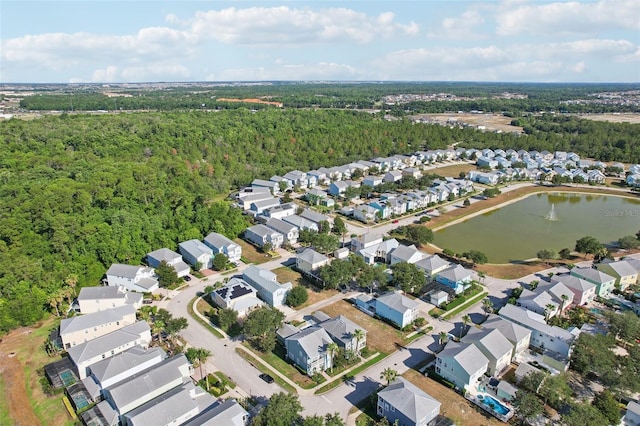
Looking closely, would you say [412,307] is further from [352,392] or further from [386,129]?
[386,129]

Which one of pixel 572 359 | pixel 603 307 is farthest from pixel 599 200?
pixel 572 359

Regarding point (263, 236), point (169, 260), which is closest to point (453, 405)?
point (263, 236)

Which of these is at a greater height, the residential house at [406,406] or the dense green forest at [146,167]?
the dense green forest at [146,167]

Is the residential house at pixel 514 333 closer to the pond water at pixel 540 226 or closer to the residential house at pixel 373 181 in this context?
the pond water at pixel 540 226

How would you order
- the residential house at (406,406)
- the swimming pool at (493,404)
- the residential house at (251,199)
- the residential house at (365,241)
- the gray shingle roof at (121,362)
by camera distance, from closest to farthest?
1. the residential house at (406,406)
2. the swimming pool at (493,404)
3. the gray shingle roof at (121,362)
4. the residential house at (365,241)
5. the residential house at (251,199)

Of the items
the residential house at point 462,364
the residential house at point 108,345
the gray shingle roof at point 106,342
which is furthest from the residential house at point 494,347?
the gray shingle roof at point 106,342

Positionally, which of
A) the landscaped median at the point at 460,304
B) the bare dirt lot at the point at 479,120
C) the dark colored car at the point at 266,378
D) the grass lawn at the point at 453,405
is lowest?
the grass lawn at the point at 453,405

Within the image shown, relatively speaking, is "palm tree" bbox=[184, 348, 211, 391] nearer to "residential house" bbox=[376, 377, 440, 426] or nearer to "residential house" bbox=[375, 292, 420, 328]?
"residential house" bbox=[376, 377, 440, 426]

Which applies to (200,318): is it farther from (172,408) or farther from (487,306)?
(487,306)
